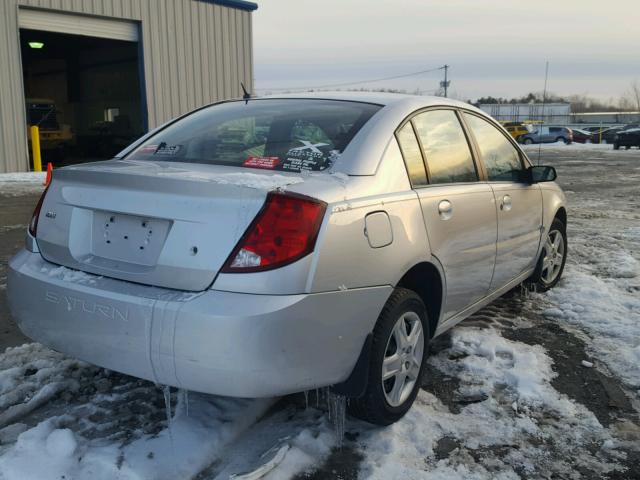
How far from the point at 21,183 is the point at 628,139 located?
31877 millimetres

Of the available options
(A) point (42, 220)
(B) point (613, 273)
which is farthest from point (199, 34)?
(A) point (42, 220)

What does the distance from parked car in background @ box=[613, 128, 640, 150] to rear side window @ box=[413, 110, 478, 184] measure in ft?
115

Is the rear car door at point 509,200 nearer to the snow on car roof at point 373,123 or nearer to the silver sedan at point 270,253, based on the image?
the silver sedan at point 270,253

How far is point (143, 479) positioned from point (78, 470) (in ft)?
0.90

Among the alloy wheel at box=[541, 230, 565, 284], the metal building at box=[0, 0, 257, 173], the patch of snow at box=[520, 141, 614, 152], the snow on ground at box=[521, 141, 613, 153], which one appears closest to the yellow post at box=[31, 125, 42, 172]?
the metal building at box=[0, 0, 257, 173]

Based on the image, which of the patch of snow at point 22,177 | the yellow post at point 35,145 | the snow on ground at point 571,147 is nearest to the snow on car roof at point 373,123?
the patch of snow at point 22,177

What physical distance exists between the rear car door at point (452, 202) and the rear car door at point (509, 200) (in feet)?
0.54

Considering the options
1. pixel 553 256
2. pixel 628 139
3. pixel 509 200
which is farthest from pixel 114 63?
pixel 628 139

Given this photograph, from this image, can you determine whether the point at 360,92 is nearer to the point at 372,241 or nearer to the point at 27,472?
the point at 372,241

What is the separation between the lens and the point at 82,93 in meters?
29.4

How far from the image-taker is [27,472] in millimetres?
2441

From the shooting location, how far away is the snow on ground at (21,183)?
12.5 metres

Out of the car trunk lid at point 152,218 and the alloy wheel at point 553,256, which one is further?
the alloy wheel at point 553,256

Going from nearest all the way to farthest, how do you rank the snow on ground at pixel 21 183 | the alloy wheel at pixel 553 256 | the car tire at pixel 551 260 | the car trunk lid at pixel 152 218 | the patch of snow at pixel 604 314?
1. the car trunk lid at pixel 152 218
2. the patch of snow at pixel 604 314
3. the car tire at pixel 551 260
4. the alloy wheel at pixel 553 256
5. the snow on ground at pixel 21 183
